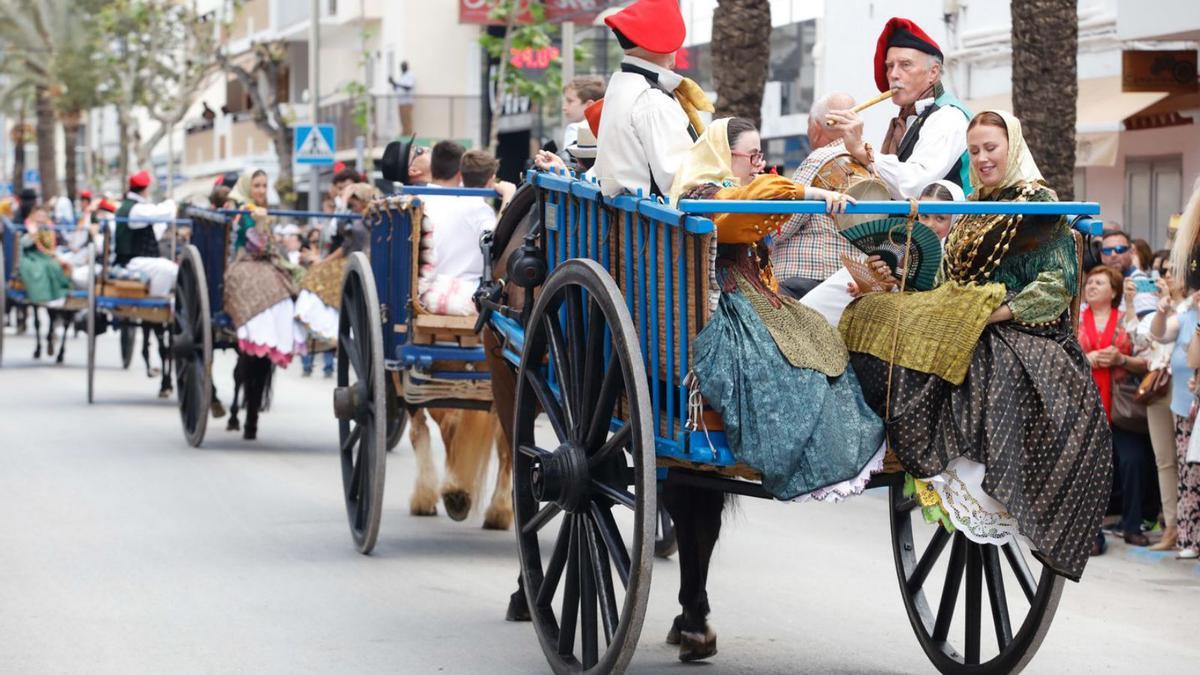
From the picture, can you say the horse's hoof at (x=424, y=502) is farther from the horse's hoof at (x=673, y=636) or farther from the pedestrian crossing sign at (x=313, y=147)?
the pedestrian crossing sign at (x=313, y=147)

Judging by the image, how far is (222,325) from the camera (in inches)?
572

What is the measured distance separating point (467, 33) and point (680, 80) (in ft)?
126

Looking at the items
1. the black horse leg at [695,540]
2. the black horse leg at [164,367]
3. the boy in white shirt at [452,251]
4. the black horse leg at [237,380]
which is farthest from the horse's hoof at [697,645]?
the black horse leg at [164,367]

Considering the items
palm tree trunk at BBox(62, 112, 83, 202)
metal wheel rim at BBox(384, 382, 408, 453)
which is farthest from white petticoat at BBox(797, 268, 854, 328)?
palm tree trunk at BBox(62, 112, 83, 202)

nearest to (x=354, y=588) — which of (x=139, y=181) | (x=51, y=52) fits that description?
(x=139, y=181)

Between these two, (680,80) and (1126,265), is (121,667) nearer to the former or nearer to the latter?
(680,80)

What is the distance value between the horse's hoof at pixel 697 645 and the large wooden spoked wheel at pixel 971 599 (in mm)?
777

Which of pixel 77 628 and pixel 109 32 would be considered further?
pixel 109 32

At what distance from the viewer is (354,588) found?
28.6 ft

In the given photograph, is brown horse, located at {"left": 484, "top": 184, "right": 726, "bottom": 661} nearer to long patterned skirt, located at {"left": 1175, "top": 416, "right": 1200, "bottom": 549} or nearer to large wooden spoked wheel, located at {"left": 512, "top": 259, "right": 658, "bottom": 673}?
large wooden spoked wheel, located at {"left": 512, "top": 259, "right": 658, "bottom": 673}

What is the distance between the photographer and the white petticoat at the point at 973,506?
5.80 metres

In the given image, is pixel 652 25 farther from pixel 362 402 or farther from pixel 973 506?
pixel 362 402

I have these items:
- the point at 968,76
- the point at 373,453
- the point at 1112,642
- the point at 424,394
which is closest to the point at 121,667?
the point at 373,453

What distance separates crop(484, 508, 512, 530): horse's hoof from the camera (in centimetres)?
1054
